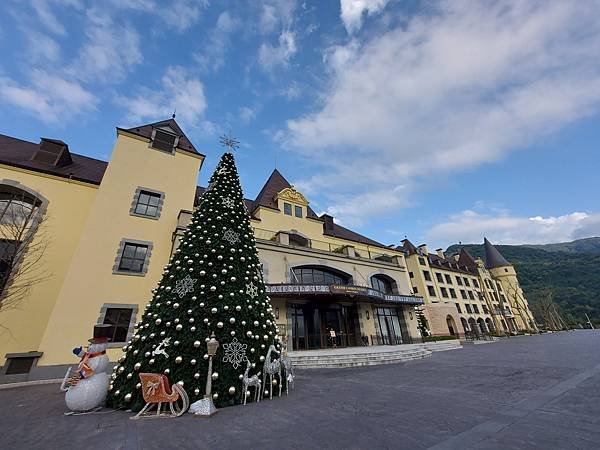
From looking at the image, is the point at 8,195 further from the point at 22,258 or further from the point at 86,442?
the point at 86,442

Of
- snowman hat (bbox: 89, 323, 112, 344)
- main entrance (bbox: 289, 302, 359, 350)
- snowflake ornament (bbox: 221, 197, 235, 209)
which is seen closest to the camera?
snowman hat (bbox: 89, 323, 112, 344)

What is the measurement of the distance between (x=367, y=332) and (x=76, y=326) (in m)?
17.4

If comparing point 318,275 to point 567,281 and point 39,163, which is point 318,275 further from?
point 567,281

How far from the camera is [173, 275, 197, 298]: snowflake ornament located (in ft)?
20.2

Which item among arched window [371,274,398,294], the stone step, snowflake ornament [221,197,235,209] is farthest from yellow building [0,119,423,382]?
snowflake ornament [221,197,235,209]

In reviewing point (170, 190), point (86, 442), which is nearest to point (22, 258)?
point (170, 190)

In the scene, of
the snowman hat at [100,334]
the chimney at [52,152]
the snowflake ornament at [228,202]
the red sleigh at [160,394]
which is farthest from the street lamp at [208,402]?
the chimney at [52,152]

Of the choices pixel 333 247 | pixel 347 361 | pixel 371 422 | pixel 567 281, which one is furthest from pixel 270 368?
pixel 567 281

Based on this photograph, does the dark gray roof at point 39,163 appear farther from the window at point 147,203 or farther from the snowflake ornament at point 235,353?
the snowflake ornament at point 235,353

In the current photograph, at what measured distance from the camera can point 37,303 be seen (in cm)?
1116

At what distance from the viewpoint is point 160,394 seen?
4.61 meters

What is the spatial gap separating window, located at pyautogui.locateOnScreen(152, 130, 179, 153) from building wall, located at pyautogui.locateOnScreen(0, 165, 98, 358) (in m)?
4.76

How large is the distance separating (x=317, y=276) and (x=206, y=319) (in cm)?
1298

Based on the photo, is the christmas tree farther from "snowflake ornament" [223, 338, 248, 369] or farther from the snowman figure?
the snowman figure
